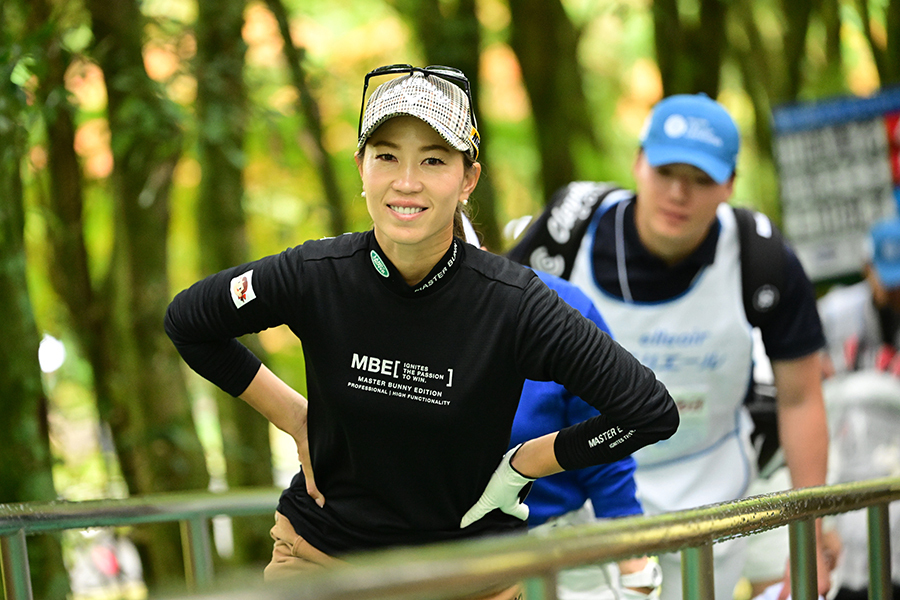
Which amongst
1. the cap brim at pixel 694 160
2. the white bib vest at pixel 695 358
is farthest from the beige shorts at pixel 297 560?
the cap brim at pixel 694 160

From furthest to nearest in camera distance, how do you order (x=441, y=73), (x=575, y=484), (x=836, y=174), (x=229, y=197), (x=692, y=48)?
(x=692, y=48), (x=836, y=174), (x=229, y=197), (x=575, y=484), (x=441, y=73)

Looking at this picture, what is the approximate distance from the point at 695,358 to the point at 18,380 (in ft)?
7.17

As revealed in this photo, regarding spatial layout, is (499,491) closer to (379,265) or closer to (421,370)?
→ (421,370)

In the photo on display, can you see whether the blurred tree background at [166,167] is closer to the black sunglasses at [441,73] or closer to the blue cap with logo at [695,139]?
the black sunglasses at [441,73]

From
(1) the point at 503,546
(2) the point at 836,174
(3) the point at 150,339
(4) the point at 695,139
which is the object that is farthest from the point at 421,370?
(2) the point at 836,174

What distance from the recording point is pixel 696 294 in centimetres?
334

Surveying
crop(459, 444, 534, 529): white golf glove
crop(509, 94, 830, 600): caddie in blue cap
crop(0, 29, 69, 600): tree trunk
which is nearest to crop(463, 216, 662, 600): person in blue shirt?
crop(459, 444, 534, 529): white golf glove

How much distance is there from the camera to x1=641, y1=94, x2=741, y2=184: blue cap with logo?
3184 mm

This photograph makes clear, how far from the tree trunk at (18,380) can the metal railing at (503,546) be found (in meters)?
0.67

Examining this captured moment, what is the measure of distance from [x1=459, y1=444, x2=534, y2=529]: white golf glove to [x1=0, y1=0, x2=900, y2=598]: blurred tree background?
868mm

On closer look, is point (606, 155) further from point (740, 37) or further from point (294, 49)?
point (294, 49)

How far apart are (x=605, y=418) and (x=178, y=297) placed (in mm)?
920

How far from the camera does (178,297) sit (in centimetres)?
215

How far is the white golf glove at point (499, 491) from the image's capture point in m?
2.04
